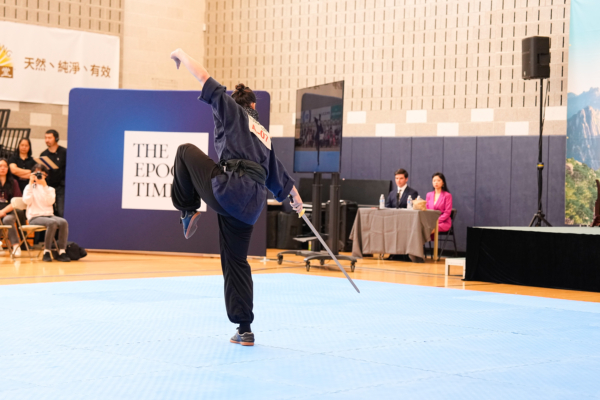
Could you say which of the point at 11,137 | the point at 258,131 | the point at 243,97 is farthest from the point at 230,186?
the point at 11,137

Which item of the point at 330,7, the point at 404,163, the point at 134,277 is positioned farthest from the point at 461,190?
the point at 134,277

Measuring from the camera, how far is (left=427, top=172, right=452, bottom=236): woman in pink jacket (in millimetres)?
9977

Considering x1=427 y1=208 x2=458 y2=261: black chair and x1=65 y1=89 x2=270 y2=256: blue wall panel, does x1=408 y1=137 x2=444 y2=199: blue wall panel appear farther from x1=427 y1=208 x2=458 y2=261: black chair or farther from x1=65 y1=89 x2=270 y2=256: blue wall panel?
x1=65 y1=89 x2=270 y2=256: blue wall panel

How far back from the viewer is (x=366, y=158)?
11578mm

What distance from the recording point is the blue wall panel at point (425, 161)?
35.5ft

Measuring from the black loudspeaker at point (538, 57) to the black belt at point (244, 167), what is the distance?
6541 millimetres

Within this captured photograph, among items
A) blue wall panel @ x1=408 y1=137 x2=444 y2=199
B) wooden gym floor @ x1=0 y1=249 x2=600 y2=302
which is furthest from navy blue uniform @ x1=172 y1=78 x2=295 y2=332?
blue wall panel @ x1=408 y1=137 x2=444 y2=199

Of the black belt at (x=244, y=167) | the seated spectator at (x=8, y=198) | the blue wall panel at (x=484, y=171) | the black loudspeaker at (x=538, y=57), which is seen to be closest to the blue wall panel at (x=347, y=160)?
the blue wall panel at (x=484, y=171)

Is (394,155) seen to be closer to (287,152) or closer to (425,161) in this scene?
(425,161)

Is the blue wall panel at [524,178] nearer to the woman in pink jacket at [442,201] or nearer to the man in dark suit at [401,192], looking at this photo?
the woman in pink jacket at [442,201]

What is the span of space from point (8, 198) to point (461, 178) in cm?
611

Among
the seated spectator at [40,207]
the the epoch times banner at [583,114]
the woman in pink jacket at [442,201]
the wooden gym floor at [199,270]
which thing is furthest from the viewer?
the woman in pink jacket at [442,201]

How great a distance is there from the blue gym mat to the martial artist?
309 millimetres

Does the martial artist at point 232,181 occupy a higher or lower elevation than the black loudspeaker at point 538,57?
lower
